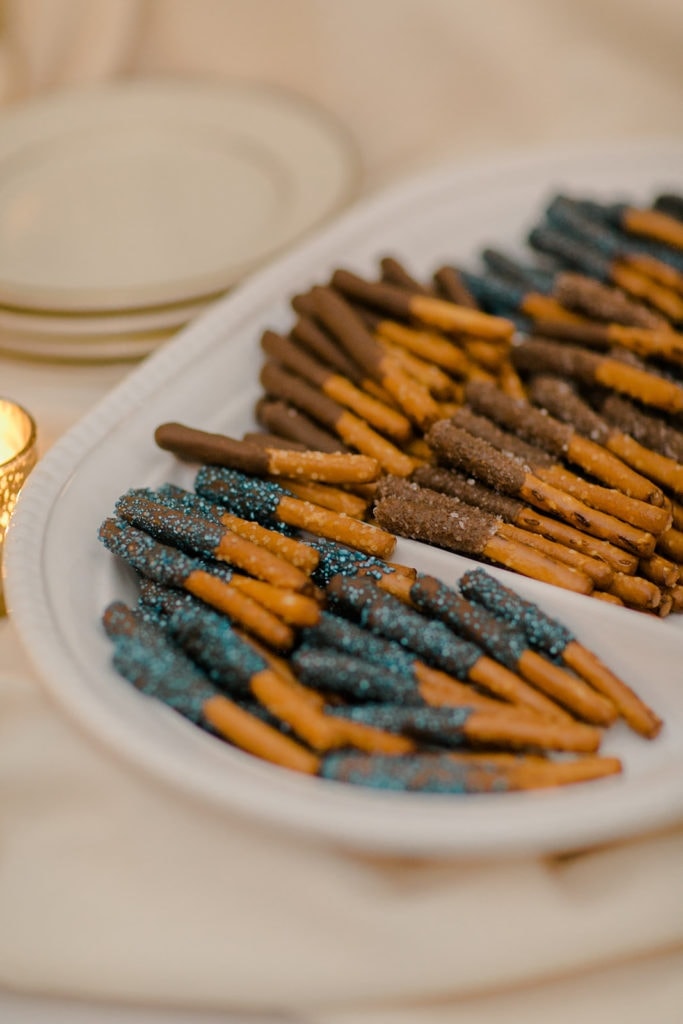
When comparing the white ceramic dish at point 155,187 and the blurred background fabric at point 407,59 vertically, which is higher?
the blurred background fabric at point 407,59

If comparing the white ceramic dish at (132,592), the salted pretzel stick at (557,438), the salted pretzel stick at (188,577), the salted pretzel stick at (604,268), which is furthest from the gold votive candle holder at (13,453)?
the salted pretzel stick at (604,268)

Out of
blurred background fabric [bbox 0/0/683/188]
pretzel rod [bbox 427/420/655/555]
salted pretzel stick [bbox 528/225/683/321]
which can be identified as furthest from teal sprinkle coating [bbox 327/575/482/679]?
blurred background fabric [bbox 0/0/683/188]

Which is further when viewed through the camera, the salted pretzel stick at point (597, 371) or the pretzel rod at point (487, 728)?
the salted pretzel stick at point (597, 371)

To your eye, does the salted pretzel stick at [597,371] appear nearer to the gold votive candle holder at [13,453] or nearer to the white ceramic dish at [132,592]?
the white ceramic dish at [132,592]

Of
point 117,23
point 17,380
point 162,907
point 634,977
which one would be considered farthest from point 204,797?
point 117,23

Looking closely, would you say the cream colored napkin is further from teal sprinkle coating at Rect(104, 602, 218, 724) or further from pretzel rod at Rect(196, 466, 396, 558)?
pretzel rod at Rect(196, 466, 396, 558)

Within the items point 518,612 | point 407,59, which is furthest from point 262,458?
point 407,59
